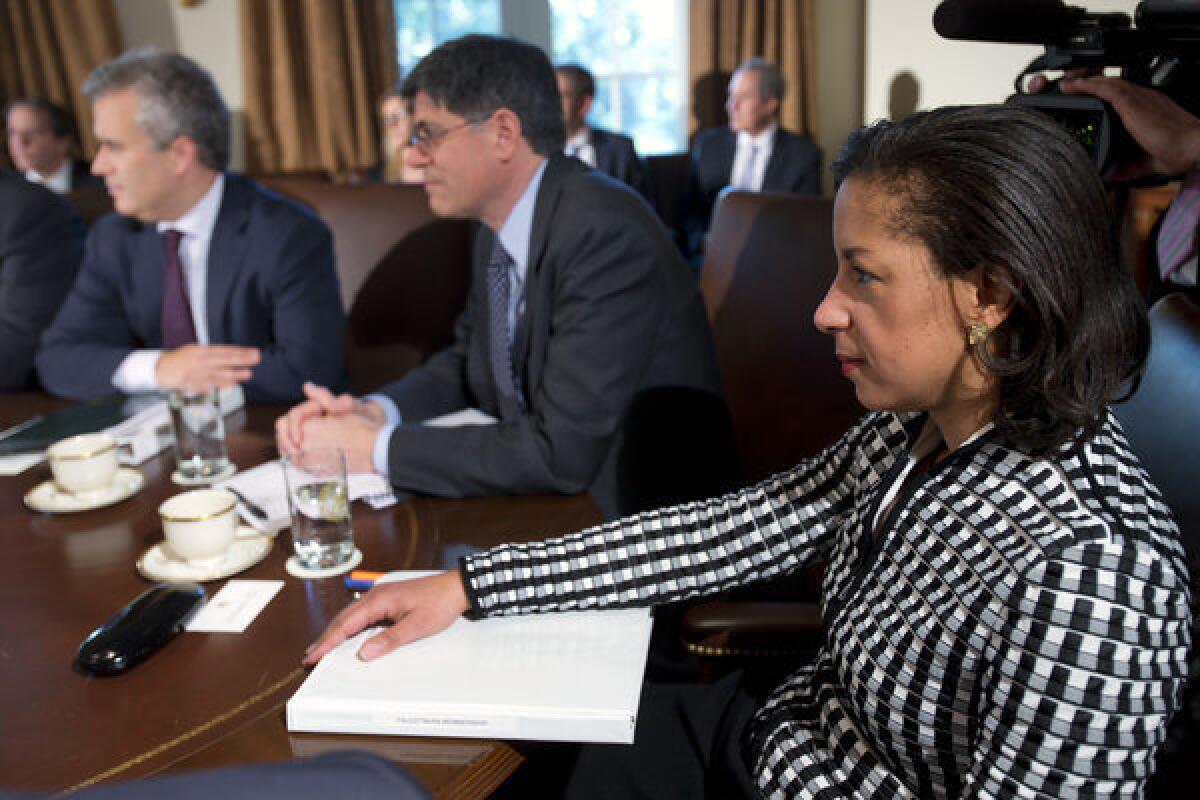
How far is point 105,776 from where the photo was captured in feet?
2.35

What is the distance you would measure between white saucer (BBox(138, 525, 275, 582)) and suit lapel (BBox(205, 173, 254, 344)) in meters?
1.00

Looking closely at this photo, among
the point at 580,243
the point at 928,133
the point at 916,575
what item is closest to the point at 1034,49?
the point at 580,243

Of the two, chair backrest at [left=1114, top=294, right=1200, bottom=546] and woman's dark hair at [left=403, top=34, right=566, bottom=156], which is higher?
woman's dark hair at [left=403, top=34, right=566, bottom=156]

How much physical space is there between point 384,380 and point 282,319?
501 mm

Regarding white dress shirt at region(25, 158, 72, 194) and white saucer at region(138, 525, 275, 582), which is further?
white dress shirt at region(25, 158, 72, 194)

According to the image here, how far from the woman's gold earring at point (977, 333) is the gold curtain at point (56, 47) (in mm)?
4870

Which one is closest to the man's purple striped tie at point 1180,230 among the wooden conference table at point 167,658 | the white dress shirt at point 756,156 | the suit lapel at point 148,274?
the wooden conference table at point 167,658

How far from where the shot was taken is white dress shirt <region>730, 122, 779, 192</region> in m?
4.49

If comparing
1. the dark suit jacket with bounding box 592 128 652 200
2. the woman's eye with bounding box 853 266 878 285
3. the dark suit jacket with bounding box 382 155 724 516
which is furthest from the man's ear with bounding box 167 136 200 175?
the dark suit jacket with bounding box 592 128 652 200

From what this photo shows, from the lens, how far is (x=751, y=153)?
14.9ft

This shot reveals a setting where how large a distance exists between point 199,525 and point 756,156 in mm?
3959

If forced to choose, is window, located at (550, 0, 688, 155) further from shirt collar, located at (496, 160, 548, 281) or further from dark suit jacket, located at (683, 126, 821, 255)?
shirt collar, located at (496, 160, 548, 281)

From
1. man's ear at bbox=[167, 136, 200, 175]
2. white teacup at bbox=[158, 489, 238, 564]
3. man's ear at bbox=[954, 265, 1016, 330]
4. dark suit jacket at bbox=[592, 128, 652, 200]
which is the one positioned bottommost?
white teacup at bbox=[158, 489, 238, 564]

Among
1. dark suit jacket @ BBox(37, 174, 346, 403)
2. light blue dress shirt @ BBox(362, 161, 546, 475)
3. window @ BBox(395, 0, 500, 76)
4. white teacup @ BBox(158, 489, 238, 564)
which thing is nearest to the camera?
white teacup @ BBox(158, 489, 238, 564)
